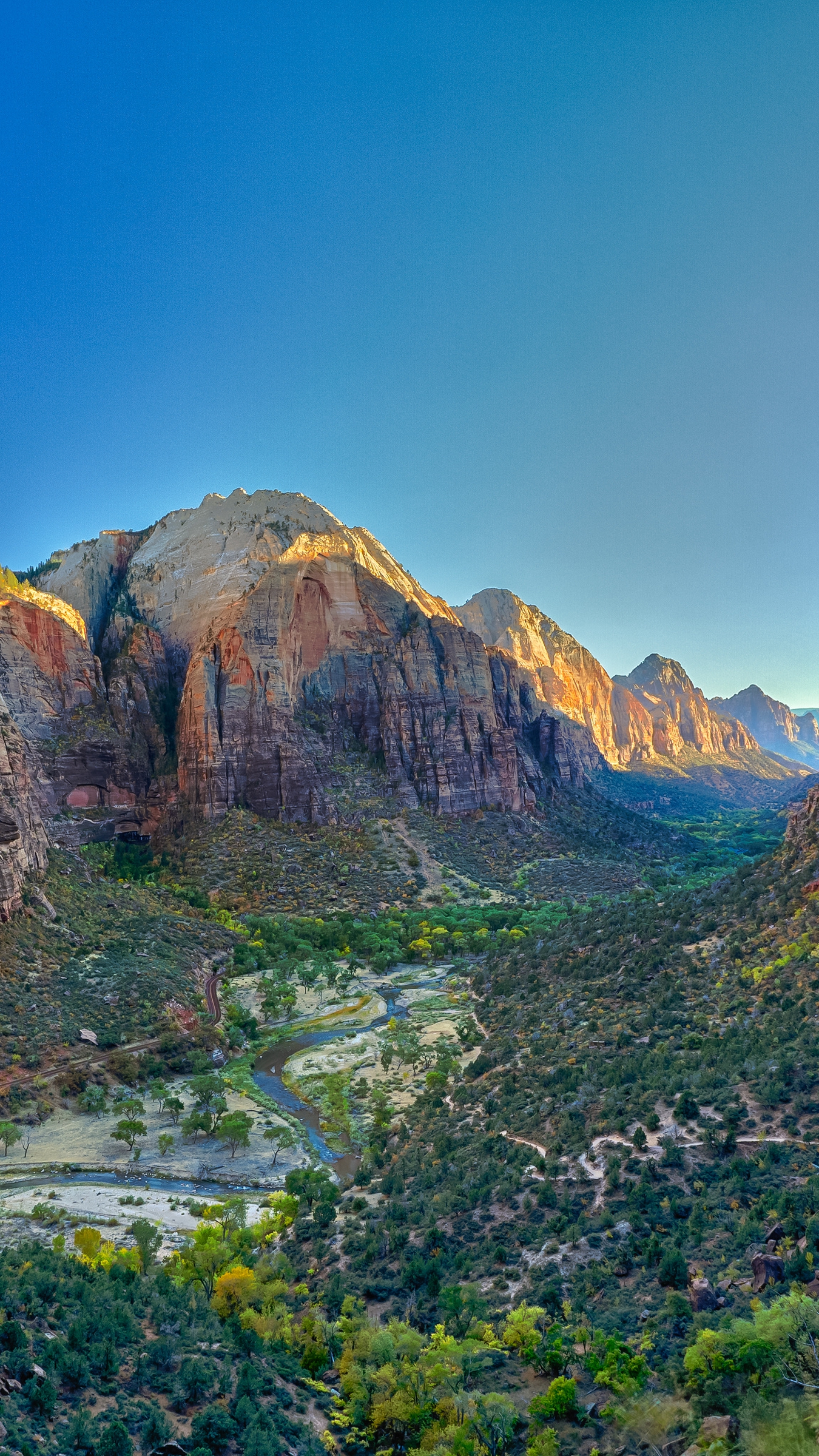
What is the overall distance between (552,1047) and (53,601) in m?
80.9

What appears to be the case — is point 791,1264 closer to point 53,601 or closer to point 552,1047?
point 552,1047

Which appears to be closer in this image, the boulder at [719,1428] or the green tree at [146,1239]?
the boulder at [719,1428]

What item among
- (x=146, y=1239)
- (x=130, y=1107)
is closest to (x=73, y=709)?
(x=130, y=1107)

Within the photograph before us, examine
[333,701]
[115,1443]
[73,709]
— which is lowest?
[115,1443]

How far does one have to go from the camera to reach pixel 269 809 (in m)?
86.0

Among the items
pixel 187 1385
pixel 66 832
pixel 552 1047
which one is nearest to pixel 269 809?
pixel 66 832

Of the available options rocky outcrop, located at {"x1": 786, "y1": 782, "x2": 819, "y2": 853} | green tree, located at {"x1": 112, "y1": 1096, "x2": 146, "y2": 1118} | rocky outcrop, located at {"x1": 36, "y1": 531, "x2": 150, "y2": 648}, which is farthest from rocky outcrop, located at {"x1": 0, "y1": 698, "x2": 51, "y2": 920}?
rocky outcrop, located at {"x1": 36, "y1": 531, "x2": 150, "y2": 648}

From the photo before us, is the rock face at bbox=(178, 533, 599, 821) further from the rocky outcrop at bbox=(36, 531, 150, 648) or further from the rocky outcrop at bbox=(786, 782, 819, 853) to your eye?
the rocky outcrop at bbox=(786, 782, 819, 853)

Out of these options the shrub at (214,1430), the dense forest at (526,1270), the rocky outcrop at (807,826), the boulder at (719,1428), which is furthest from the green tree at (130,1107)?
the rocky outcrop at (807,826)

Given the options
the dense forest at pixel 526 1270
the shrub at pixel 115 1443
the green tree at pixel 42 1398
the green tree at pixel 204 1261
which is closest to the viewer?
the shrub at pixel 115 1443

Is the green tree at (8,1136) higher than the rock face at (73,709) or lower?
lower

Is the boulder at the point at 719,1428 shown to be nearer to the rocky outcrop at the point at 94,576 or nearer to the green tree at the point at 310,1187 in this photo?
the green tree at the point at 310,1187

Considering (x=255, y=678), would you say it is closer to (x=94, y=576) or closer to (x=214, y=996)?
(x=94, y=576)

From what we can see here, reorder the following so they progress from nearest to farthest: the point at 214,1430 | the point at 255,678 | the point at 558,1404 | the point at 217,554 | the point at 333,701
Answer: the point at 214,1430
the point at 558,1404
the point at 255,678
the point at 333,701
the point at 217,554
